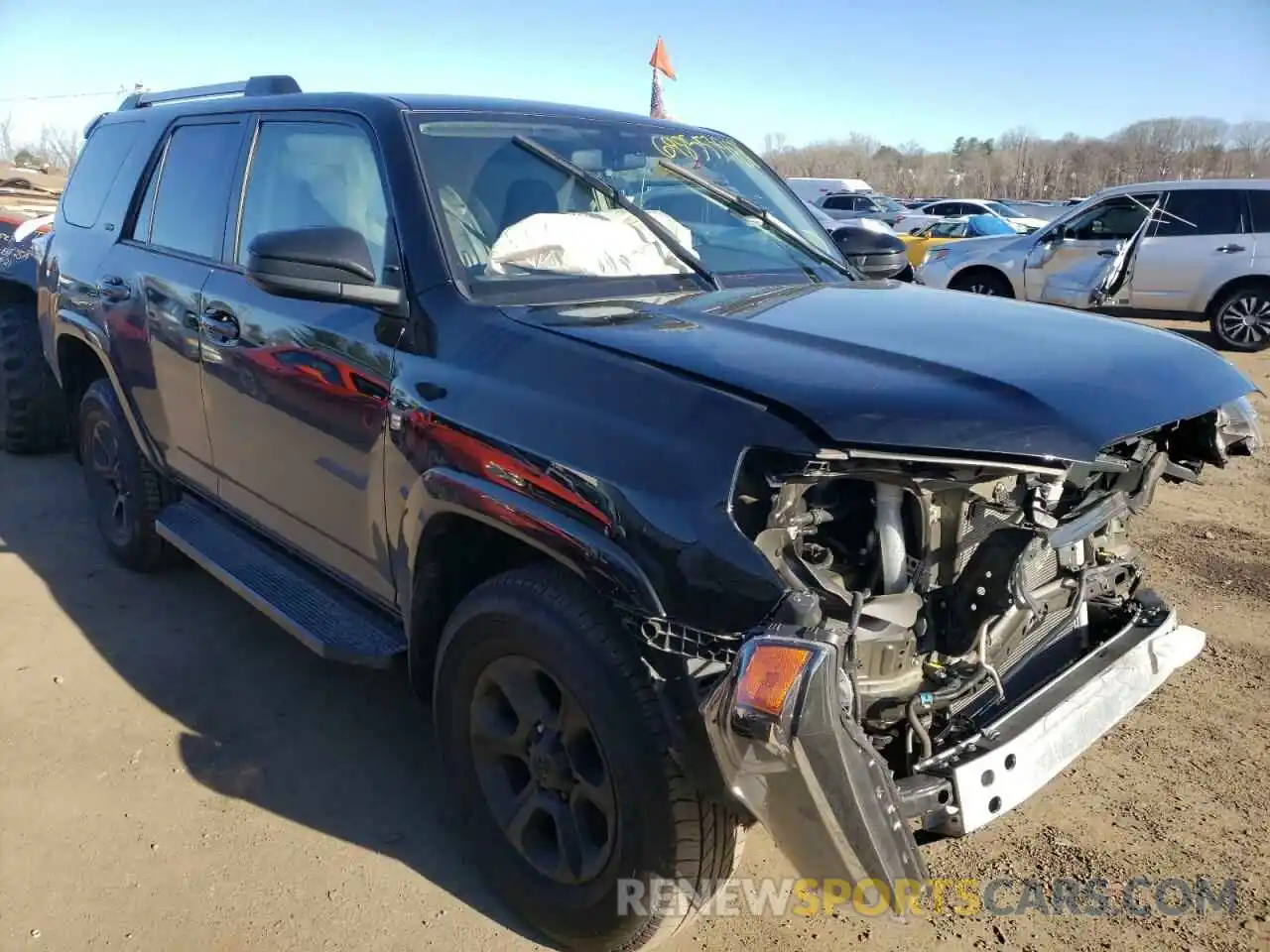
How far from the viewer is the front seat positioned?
2908 millimetres

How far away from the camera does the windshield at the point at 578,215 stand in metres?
2.78

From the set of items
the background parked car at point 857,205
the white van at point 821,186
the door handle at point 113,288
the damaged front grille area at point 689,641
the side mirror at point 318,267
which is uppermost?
the white van at point 821,186

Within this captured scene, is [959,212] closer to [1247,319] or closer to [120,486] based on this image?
[1247,319]

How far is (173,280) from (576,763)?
265 centimetres

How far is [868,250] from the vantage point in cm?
388

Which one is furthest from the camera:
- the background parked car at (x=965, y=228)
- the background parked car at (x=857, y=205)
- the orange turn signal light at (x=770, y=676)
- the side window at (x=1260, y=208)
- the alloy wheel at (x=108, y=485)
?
the background parked car at (x=857, y=205)

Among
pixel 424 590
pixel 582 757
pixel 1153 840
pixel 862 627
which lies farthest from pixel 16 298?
pixel 1153 840

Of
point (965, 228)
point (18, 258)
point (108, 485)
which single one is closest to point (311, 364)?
point (108, 485)

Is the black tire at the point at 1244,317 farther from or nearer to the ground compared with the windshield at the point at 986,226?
nearer to the ground

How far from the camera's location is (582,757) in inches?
90.3

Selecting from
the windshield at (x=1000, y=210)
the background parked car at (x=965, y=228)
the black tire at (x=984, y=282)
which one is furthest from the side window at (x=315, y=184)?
the windshield at (x=1000, y=210)

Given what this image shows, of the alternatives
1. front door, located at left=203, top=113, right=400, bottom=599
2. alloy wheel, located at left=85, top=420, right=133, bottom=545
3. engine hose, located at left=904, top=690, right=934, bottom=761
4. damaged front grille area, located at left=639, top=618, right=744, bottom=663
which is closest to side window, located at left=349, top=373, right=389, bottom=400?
front door, located at left=203, top=113, right=400, bottom=599

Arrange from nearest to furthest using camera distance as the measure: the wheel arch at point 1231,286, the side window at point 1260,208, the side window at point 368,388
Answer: the side window at point 368,388 → the wheel arch at point 1231,286 → the side window at point 1260,208

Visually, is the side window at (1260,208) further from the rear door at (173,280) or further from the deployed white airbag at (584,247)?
the rear door at (173,280)
